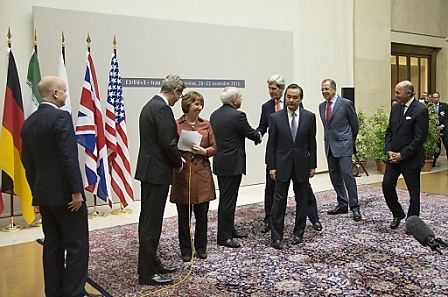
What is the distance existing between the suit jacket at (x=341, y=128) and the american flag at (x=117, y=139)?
2723mm

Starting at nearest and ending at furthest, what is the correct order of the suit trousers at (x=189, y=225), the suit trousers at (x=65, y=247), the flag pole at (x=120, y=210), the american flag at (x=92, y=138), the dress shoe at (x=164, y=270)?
the suit trousers at (x=65, y=247) < the dress shoe at (x=164, y=270) < the suit trousers at (x=189, y=225) < the american flag at (x=92, y=138) < the flag pole at (x=120, y=210)

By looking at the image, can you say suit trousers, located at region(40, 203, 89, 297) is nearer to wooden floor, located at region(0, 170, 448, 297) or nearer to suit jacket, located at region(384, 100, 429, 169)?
wooden floor, located at region(0, 170, 448, 297)

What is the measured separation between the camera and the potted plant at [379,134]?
9703mm

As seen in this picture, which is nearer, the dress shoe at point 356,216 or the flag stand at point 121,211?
the dress shoe at point 356,216

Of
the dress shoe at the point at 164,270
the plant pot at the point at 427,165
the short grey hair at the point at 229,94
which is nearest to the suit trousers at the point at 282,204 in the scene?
the short grey hair at the point at 229,94

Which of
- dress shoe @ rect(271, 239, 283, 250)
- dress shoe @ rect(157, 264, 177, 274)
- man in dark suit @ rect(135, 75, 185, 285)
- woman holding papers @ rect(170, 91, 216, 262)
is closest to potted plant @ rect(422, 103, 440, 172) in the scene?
dress shoe @ rect(271, 239, 283, 250)

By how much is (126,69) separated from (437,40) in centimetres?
884

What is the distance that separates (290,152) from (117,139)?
2756 mm

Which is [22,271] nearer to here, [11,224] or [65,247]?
[65,247]

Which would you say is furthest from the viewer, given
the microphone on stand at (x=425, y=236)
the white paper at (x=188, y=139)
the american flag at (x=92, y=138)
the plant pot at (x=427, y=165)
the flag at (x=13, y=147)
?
the plant pot at (x=427, y=165)

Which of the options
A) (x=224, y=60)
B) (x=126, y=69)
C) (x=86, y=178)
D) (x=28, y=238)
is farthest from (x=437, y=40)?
(x=28, y=238)

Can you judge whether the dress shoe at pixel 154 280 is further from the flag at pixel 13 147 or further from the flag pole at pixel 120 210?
the flag pole at pixel 120 210

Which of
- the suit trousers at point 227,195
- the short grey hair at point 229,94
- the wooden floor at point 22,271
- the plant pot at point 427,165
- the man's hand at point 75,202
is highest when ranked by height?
the short grey hair at point 229,94

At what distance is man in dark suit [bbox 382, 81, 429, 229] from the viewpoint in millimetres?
4918
